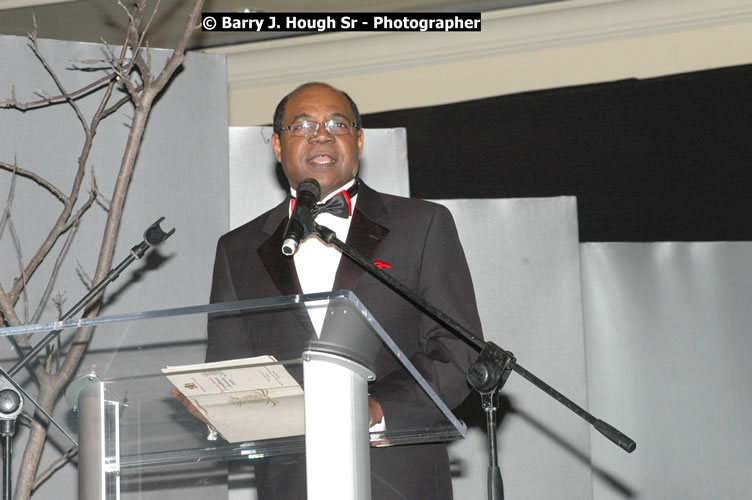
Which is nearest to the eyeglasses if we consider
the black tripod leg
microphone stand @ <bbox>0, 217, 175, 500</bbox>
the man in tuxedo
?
the man in tuxedo

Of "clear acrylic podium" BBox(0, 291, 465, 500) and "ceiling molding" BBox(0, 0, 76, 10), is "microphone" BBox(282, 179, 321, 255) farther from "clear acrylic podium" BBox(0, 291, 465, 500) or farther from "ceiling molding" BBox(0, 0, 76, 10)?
"ceiling molding" BBox(0, 0, 76, 10)

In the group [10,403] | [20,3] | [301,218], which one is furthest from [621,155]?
[10,403]

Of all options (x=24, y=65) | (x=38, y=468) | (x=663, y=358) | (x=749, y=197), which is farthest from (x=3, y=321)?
(x=749, y=197)

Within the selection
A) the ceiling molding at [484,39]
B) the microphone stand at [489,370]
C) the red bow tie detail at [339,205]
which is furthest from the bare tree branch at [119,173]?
the ceiling molding at [484,39]

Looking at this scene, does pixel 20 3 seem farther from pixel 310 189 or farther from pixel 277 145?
pixel 310 189

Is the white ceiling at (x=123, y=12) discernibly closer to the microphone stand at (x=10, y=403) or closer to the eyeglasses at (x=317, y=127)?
the eyeglasses at (x=317, y=127)

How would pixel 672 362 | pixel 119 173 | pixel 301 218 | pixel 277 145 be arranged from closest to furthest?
pixel 301 218 < pixel 277 145 < pixel 119 173 < pixel 672 362

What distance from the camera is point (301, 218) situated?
1.86 m

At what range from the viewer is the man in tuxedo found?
80.4 inches

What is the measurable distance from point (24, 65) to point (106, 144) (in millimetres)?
359

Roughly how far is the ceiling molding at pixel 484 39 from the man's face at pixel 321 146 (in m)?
2.84

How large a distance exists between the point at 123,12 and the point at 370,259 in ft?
10.5

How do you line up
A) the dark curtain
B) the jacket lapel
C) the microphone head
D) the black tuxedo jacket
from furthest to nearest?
the dark curtain
the jacket lapel
the microphone head
the black tuxedo jacket

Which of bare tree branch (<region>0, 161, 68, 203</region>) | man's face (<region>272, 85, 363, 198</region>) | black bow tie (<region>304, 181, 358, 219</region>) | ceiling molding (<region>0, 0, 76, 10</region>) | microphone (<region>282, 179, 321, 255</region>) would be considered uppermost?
ceiling molding (<region>0, 0, 76, 10</region>)
